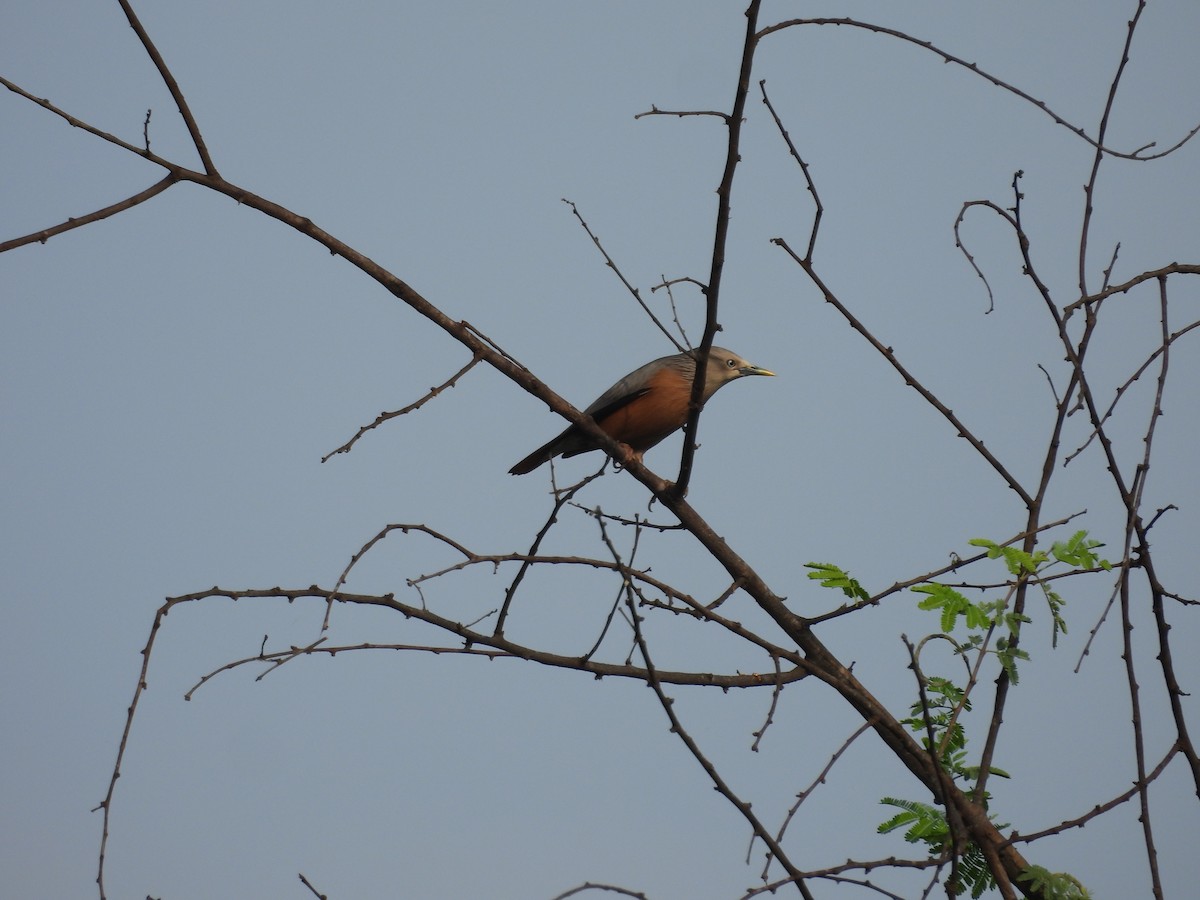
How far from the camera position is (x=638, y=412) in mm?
6473

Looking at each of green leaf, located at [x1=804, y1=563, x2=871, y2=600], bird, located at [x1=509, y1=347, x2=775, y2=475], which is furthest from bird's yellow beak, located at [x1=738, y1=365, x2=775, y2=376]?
green leaf, located at [x1=804, y1=563, x2=871, y2=600]

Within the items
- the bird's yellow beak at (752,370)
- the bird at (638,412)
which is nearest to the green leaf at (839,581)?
the bird at (638,412)

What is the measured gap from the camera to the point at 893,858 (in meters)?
2.87

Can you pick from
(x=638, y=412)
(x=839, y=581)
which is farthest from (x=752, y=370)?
(x=839, y=581)

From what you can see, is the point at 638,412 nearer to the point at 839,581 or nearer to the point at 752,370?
the point at 752,370

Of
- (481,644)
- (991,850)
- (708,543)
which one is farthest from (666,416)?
(991,850)

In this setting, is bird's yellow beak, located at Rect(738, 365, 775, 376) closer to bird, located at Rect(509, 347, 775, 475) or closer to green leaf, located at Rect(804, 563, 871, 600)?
bird, located at Rect(509, 347, 775, 475)

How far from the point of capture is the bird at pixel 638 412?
643 centimetres

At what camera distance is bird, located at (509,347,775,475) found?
6426mm

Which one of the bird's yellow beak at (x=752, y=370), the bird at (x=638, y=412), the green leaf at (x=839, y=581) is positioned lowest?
the green leaf at (x=839, y=581)

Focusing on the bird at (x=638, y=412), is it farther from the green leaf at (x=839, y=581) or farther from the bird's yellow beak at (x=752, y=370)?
the green leaf at (x=839, y=581)

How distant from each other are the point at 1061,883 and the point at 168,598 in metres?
2.44

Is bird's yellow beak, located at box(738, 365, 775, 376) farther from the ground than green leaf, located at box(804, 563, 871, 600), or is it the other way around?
bird's yellow beak, located at box(738, 365, 775, 376)

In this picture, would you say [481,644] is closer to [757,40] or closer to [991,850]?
[991,850]
